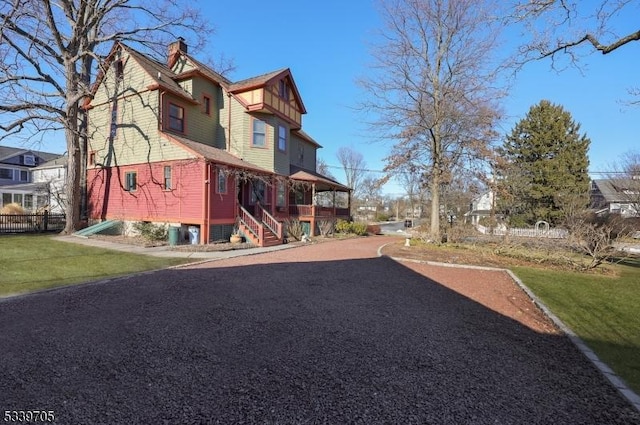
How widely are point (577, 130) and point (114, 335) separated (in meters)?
42.3

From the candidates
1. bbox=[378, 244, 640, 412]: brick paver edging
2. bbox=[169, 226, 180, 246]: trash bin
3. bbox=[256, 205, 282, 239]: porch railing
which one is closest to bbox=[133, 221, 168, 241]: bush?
bbox=[169, 226, 180, 246]: trash bin

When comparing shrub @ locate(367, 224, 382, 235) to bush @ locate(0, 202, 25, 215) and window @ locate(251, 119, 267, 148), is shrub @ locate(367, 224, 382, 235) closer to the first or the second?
window @ locate(251, 119, 267, 148)

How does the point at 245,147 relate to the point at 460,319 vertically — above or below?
above

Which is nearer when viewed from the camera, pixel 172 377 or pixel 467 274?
pixel 172 377

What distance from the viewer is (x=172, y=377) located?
10.8ft

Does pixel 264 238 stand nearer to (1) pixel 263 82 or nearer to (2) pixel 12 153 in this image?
(1) pixel 263 82

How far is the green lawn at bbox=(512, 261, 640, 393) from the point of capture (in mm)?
4270

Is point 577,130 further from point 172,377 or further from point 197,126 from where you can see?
point 172,377

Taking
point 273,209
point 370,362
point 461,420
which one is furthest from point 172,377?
point 273,209

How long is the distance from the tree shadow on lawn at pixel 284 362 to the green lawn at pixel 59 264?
130cm

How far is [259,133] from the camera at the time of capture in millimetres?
18859

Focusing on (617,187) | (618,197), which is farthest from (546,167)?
(618,197)

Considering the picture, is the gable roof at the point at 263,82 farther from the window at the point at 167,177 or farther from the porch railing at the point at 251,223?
the porch railing at the point at 251,223

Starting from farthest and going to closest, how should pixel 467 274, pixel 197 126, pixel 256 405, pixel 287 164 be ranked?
pixel 287 164
pixel 197 126
pixel 467 274
pixel 256 405
